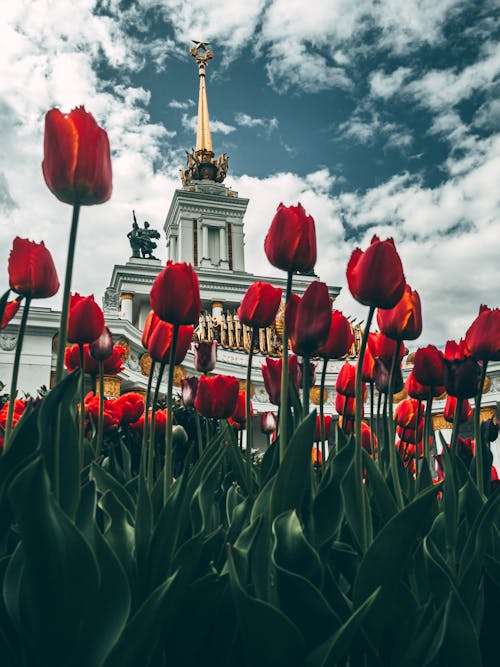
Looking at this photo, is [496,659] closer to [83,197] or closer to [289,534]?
[289,534]

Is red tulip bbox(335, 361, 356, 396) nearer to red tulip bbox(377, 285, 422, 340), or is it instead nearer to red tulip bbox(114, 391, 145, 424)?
red tulip bbox(377, 285, 422, 340)

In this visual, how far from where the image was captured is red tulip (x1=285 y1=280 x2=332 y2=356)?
61.6 inches

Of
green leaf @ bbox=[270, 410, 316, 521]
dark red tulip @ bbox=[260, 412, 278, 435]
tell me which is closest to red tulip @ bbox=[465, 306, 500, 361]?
green leaf @ bbox=[270, 410, 316, 521]

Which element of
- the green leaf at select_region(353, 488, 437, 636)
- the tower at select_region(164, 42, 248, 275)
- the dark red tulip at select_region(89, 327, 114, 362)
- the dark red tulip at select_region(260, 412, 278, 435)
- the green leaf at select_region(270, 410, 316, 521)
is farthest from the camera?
the tower at select_region(164, 42, 248, 275)

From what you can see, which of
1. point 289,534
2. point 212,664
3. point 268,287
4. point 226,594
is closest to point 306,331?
point 268,287

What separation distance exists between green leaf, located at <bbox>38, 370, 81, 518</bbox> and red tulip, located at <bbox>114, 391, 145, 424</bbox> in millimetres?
1924

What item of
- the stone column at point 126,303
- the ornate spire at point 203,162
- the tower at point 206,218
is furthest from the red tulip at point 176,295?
the ornate spire at point 203,162

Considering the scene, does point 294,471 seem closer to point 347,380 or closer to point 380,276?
point 380,276

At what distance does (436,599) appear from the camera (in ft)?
4.09

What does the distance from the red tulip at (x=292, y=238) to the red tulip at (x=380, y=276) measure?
18 centimetres

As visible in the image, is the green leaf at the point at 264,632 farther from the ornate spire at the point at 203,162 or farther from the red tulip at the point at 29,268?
the ornate spire at the point at 203,162

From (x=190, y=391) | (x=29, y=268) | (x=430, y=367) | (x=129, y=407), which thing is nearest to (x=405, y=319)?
(x=430, y=367)

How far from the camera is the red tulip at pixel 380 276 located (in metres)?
1.44

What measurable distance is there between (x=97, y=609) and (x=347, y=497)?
2.23 ft
